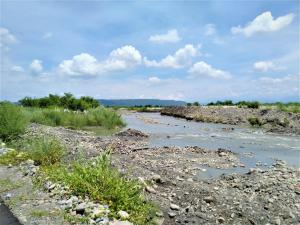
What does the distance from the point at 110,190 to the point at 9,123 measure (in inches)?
419

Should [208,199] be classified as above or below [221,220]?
above

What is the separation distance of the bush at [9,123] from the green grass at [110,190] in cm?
917

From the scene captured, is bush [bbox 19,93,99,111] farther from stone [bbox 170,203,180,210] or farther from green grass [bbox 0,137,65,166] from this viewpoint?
stone [bbox 170,203,180,210]

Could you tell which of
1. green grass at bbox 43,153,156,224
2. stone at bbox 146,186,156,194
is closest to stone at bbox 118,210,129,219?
green grass at bbox 43,153,156,224

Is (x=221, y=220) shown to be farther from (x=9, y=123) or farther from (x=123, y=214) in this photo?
(x=9, y=123)

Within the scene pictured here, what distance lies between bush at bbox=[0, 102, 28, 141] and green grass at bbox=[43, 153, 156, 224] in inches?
361

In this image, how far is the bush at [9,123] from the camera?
15.7m

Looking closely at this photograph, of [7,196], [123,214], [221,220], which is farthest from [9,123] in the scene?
[221,220]

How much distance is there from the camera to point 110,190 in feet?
22.3

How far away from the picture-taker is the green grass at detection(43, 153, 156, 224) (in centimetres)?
650

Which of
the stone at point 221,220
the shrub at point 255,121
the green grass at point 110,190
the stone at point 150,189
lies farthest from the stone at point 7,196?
the shrub at point 255,121

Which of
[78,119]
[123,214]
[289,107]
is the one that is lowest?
[123,214]

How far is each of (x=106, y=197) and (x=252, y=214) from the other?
3.07m

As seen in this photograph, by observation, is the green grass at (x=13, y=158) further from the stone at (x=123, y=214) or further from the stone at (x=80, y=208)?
the stone at (x=123, y=214)
